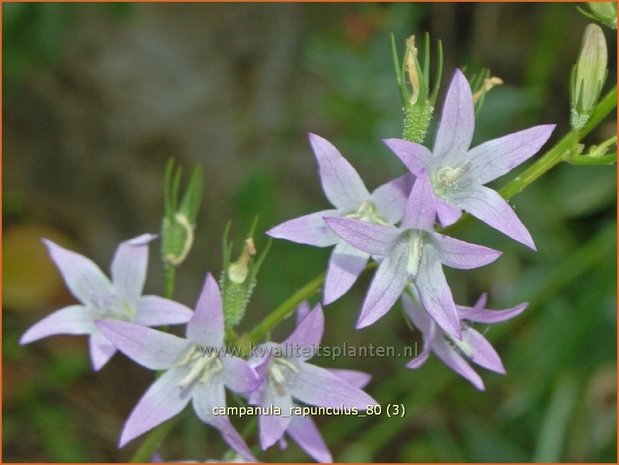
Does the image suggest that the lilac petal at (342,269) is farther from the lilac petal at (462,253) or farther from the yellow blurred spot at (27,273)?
the yellow blurred spot at (27,273)

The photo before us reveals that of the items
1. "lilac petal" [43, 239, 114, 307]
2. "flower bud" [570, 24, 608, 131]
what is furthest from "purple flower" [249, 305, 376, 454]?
"flower bud" [570, 24, 608, 131]

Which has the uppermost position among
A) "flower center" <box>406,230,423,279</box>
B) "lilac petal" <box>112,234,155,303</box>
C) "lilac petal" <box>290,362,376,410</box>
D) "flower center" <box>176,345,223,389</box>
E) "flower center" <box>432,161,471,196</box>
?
"flower center" <box>432,161,471,196</box>

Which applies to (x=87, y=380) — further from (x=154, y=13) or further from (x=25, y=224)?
(x=154, y=13)

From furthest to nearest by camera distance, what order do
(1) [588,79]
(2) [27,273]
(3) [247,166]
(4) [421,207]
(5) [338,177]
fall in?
(3) [247,166]
(2) [27,273]
(5) [338,177]
(1) [588,79]
(4) [421,207]

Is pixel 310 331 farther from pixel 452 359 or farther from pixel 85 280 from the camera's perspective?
pixel 85 280

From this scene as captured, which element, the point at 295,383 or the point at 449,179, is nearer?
the point at 449,179

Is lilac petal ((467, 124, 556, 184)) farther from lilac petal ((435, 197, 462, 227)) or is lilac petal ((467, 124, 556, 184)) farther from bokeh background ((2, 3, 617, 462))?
bokeh background ((2, 3, 617, 462))

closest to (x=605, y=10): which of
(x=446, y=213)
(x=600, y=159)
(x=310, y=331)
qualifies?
(x=600, y=159)
